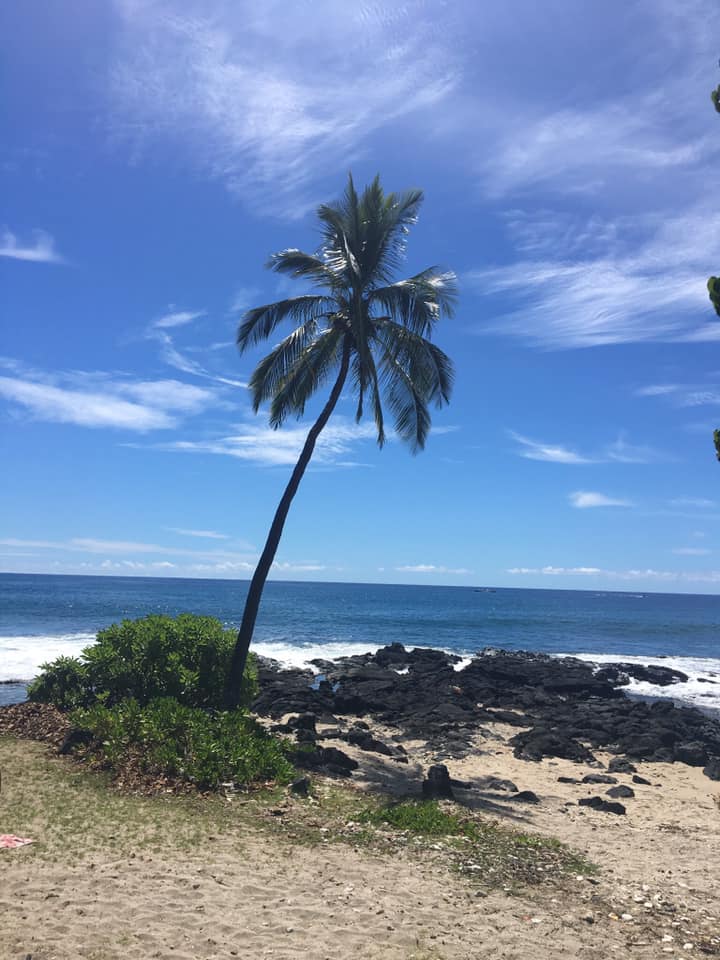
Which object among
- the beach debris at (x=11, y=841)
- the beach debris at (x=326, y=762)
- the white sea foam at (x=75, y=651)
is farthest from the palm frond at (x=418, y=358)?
the white sea foam at (x=75, y=651)

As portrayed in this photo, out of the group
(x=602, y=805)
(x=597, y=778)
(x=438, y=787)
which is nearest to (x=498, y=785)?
(x=602, y=805)

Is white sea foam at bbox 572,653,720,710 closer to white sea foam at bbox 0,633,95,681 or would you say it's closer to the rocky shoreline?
the rocky shoreline

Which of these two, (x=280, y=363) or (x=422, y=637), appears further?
(x=422, y=637)

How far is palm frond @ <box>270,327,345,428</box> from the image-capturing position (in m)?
15.3

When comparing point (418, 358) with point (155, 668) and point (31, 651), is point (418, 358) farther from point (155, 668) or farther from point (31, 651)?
point (31, 651)

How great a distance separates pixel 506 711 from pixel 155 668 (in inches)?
605

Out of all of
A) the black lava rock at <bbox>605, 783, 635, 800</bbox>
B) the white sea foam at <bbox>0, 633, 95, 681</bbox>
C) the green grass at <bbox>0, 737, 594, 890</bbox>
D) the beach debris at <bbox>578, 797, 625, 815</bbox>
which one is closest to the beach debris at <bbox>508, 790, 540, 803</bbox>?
the beach debris at <bbox>578, 797, 625, 815</bbox>

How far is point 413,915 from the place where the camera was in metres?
6.73

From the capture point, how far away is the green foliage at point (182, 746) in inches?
413

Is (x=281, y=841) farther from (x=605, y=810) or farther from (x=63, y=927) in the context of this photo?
(x=605, y=810)

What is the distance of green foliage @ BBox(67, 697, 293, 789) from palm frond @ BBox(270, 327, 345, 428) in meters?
6.73

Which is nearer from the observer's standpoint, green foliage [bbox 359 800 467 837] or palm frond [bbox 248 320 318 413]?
green foliage [bbox 359 800 467 837]

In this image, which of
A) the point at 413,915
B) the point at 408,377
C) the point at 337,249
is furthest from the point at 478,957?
the point at 337,249

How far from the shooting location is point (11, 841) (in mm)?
7879
